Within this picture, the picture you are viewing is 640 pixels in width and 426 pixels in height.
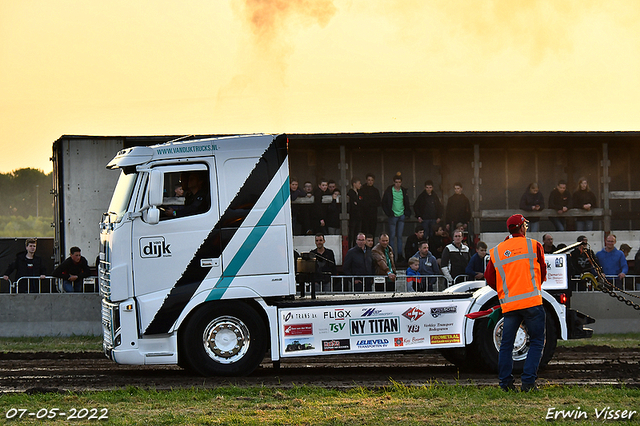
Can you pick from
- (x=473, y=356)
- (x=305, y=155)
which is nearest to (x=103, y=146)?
(x=305, y=155)

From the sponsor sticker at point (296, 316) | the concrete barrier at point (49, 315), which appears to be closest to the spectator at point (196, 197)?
the sponsor sticker at point (296, 316)

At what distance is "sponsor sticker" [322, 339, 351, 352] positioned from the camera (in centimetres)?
1034

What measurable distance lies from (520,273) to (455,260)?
648 centimetres

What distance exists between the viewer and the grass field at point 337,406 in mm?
7332

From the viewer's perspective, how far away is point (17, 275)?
16.1 metres

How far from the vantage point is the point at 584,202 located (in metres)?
19.1

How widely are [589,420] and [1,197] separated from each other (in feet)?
293

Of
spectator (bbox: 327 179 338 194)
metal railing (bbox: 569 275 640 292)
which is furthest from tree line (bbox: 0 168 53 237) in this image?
metal railing (bbox: 569 275 640 292)

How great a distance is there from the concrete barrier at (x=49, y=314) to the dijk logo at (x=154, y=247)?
5798mm

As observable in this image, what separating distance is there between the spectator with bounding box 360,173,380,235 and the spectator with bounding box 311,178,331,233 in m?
0.87

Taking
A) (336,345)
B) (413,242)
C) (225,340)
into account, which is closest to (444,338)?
(336,345)

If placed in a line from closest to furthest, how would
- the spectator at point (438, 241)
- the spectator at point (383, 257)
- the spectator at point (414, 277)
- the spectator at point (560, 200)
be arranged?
the spectator at point (414, 277) < the spectator at point (383, 257) < the spectator at point (438, 241) < the spectator at point (560, 200)

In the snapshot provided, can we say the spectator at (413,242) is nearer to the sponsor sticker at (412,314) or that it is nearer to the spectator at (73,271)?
the spectator at (73,271)

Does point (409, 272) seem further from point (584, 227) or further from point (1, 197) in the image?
point (1, 197)
